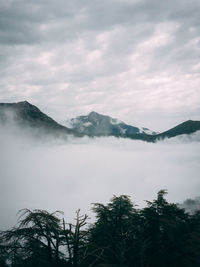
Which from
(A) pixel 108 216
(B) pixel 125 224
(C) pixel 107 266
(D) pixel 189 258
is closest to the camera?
(C) pixel 107 266

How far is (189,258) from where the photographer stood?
10820 millimetres

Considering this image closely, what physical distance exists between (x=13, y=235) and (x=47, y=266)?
1.76 meters

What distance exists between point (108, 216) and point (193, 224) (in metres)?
5.76

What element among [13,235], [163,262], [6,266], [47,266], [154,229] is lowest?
[163,262]

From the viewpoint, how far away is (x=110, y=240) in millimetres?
11188

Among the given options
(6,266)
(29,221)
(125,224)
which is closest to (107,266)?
(29,221)

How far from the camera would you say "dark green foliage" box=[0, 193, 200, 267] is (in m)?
7.63

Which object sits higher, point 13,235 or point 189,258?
point 13,235

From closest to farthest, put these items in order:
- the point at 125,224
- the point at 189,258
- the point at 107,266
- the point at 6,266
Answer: the point at 107,266
the point at 6,266
the point at 189,258
the point at 125,224

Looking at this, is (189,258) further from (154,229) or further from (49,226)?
(49,226)

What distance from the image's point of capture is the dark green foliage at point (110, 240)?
7.63 meters

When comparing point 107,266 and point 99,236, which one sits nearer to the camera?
point 107,266

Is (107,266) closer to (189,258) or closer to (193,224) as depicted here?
(189,258)

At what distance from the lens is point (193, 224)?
46.1ft
